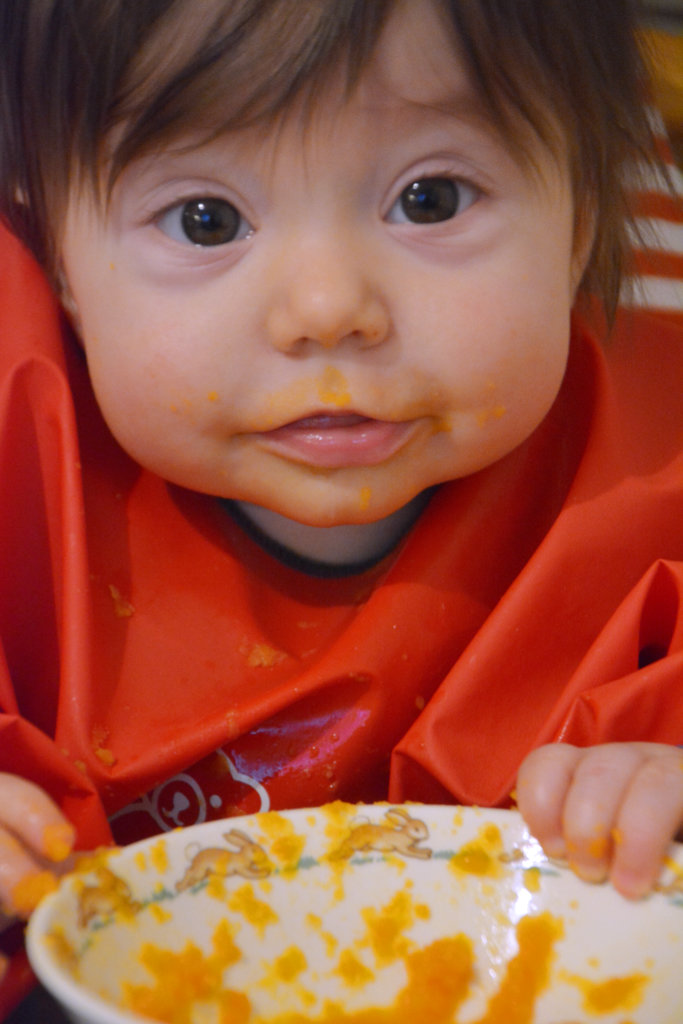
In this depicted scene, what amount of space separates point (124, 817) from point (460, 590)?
0.34 meters

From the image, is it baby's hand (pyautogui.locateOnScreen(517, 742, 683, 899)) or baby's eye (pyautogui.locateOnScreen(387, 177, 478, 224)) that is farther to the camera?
baby's eye (pyautogui.locateOnScreen(387, 177, 478, 224))

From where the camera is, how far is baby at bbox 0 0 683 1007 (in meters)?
0.68

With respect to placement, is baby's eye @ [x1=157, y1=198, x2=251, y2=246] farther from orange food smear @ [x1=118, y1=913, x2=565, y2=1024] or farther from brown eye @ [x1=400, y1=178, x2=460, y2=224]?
orange food smear @ [x1=118, y1=913, x2=565, y2=1024]

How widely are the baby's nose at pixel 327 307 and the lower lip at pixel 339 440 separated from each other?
70mm

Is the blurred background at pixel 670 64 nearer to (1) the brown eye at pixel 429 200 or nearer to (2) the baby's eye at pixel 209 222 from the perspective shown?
(1) the brown eye at pixel 429 200

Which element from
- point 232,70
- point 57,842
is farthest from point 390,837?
point 232,70

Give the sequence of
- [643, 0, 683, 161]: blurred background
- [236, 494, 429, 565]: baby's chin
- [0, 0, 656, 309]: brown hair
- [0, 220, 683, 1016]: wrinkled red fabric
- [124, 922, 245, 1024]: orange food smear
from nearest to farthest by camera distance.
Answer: [124, 922, 245, 1024]: orange food smear < [0, 0, 656, 309]: brown hair < [0, 220, 683, 1016]: wrinkled red fabric < [236, 494, 429, 565]: baby's chin < [643, 0, 683, 161]: blurred background

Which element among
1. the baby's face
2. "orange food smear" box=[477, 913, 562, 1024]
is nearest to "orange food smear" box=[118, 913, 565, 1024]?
"orange food smear" box=[477, 913, 562, 1024]

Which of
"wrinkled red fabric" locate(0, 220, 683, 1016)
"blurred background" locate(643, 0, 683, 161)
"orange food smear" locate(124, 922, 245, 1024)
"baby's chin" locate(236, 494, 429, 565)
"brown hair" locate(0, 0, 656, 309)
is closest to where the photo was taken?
"orange food smear" locate(124, 922, 245, 1024)

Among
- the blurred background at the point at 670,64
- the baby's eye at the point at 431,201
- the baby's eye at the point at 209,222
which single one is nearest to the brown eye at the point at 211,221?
the baby's eye at the point at 209,222

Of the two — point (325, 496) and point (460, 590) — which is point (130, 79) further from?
point (460, 590)

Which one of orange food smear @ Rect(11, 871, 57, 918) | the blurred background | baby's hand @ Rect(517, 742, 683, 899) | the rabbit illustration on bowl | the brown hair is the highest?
the blurred background

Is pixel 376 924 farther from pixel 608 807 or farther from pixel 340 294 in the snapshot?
pixel 340 294

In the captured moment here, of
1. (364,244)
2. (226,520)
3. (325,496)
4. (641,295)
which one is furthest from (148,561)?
(641,295)
